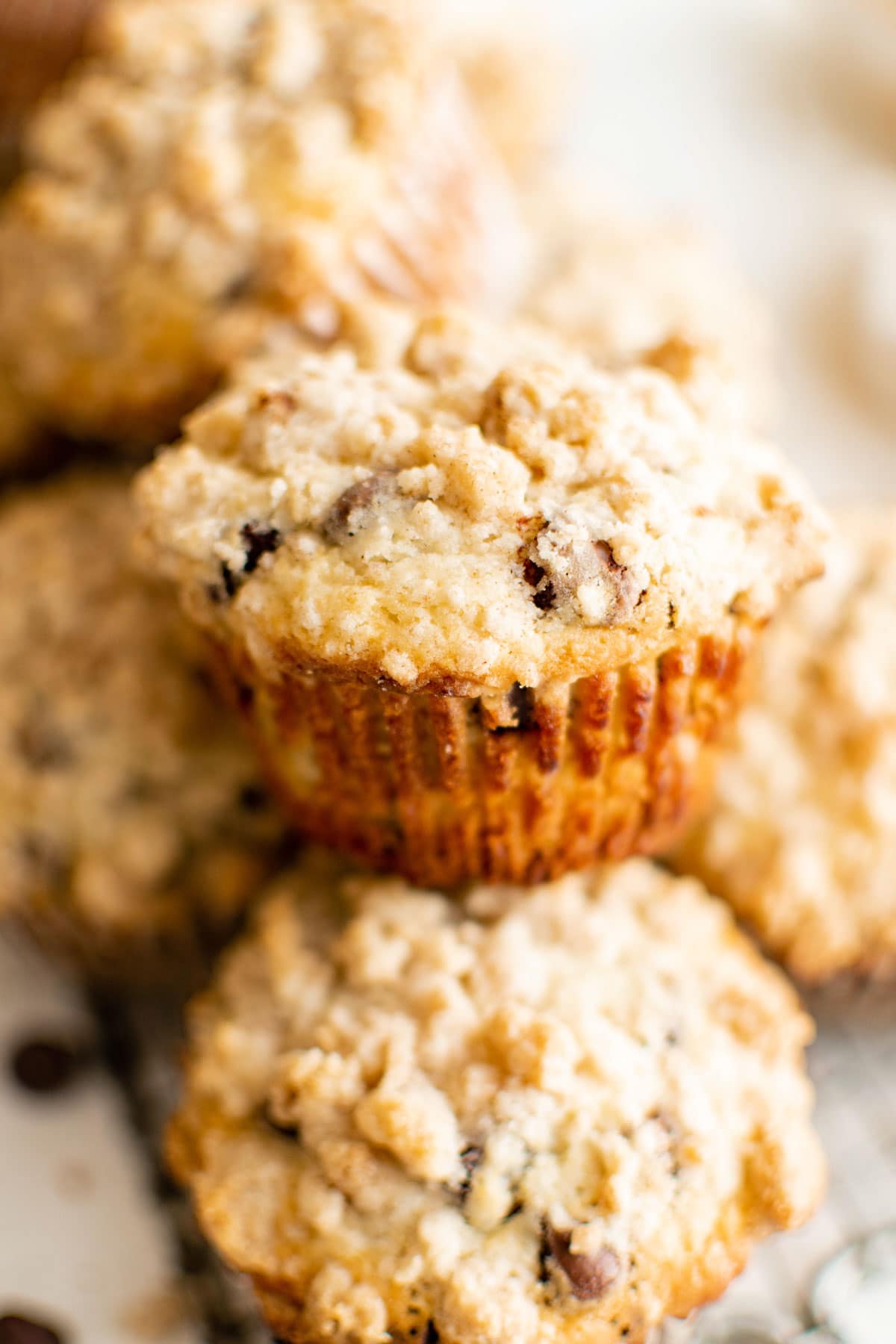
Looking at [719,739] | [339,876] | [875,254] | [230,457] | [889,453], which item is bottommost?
[339,876]

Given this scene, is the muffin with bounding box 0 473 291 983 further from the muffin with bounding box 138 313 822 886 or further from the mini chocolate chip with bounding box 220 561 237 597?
the mini chocolate chip with bounding box 220 561 237 597

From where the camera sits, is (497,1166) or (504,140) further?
(504,140)

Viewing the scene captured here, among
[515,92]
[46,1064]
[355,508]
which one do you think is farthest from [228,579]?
[515,92]

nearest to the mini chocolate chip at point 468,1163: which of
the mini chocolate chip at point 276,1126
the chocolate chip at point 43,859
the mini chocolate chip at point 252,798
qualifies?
the mini chocolate chip at point 276,1126

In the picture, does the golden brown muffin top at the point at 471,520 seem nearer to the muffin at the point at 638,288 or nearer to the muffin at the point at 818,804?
the muffin at the point at 818,804

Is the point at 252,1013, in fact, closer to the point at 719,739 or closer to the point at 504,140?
the point at 719,739

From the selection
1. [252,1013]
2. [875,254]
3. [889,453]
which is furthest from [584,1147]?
[875,254]
